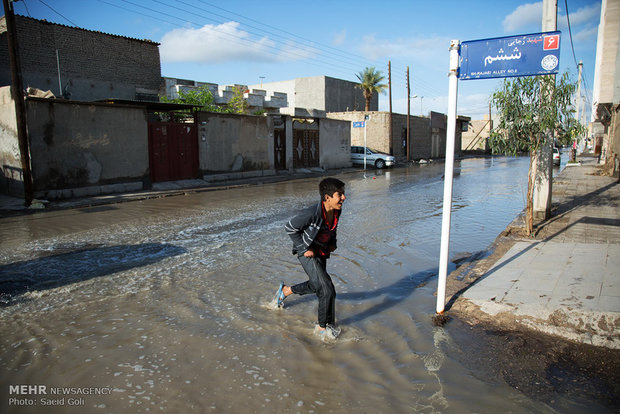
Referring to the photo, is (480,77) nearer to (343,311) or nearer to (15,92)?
(343,311)

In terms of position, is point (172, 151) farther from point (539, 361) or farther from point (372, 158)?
point (372, 158)

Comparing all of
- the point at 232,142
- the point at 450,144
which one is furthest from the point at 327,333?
the point at 232,142

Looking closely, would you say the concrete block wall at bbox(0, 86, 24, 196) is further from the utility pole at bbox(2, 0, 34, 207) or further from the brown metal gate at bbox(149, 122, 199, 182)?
the brown metal gate at bbox(149, 122, 199, 182)

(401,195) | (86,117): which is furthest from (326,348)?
(86,117)

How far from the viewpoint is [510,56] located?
4605 millimetres

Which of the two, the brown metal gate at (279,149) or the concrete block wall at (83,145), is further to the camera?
the brown metal gate at (279,149)

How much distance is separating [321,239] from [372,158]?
2845 centimetres

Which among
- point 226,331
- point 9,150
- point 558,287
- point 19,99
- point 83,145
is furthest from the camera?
point 83,145

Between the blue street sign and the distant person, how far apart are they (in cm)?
203

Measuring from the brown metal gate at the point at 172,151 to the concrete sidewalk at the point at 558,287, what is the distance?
14220 millimetres

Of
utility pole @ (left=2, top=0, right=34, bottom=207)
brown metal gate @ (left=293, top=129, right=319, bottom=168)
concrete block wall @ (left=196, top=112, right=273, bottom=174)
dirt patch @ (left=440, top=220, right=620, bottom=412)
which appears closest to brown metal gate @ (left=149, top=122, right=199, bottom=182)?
concrete block wall @ (left=196, top=112, right=273, bottom=174)

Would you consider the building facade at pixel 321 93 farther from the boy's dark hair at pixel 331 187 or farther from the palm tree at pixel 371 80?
the boy's dark hair at pixel 331 187

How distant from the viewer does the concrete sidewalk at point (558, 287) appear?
4223 mm

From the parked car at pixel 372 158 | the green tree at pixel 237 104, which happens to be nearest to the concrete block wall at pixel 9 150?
the green tree at pixel 237 104
